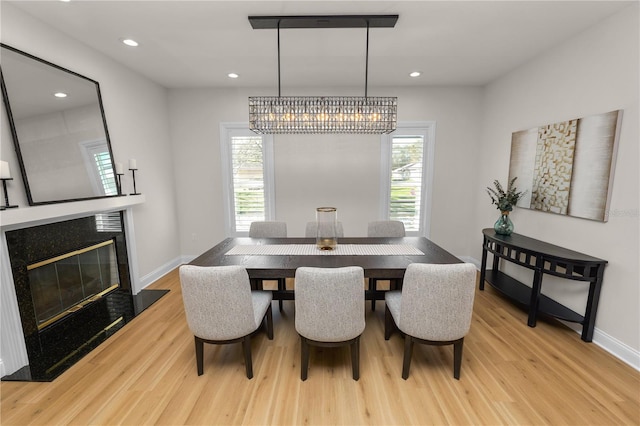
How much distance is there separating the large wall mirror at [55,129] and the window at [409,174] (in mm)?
3483

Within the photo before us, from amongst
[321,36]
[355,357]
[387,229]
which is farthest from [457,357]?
[321,36]

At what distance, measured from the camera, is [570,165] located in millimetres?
2424

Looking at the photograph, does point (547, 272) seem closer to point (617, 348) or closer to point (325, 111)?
point (617, 348)

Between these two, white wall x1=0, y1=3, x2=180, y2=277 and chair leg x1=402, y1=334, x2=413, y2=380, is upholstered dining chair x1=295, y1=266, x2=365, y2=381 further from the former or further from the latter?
white wall x1=0, y1=3, x2=180, y2=277

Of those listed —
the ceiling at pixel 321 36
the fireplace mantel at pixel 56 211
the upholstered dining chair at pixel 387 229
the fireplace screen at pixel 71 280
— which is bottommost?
the fireplace screen at pixel 71 280

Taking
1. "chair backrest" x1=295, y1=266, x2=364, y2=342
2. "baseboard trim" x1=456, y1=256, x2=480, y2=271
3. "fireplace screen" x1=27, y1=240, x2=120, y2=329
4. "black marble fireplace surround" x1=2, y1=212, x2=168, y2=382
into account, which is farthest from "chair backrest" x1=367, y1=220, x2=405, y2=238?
"fireplace screen" x1=27, y1=240, x2=120, y2=329

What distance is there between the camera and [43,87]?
215 centimetres

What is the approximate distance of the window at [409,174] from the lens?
3.95m

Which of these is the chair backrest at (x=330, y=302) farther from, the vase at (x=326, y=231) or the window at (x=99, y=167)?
the window at (x=99, y=167)

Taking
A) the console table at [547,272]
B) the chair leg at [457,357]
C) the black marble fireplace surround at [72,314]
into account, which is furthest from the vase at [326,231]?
the black marble fireplace surround at [72,314]

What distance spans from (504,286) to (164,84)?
16.7 feet

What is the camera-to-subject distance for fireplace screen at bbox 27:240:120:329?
2211mm

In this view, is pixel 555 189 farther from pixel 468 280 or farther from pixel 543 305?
pixel 468 280

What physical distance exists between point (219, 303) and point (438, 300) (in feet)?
4.54
